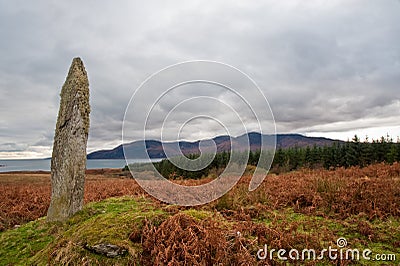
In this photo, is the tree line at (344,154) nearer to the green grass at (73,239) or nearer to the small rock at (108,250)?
the green grass at (73,239)

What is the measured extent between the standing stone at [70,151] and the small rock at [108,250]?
3066 millimetres

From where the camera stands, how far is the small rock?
494 centimetres

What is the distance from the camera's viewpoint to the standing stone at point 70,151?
25.0 ft

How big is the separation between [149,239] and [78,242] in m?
1.34

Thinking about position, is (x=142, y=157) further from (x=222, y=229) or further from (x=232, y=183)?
(x=232, y=183)

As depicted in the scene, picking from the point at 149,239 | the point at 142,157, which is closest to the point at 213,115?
the point at 142,157

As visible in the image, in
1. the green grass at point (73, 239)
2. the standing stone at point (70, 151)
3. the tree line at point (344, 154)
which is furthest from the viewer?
the tree line at point (344, 154)

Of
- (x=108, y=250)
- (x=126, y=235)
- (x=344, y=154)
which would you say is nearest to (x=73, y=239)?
(x=108, y=250)

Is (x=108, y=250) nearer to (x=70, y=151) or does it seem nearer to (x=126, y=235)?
(x=126, y=235)

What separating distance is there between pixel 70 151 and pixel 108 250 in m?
3.74

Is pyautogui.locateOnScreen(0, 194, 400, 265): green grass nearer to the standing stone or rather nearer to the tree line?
the standing stone

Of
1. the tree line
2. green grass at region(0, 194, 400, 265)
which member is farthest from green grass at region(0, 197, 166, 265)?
the tree line

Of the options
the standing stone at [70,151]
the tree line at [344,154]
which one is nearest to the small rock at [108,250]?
the standing stone at [70,151]

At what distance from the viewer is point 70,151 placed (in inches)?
305
